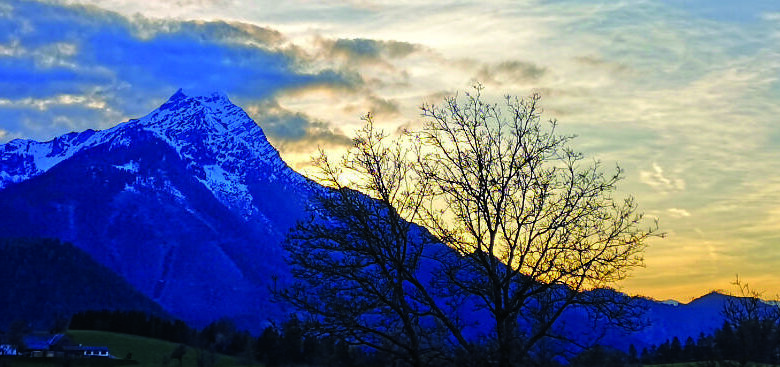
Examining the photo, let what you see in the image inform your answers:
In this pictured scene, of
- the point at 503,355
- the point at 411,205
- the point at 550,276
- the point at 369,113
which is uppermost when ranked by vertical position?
the point at 369,113

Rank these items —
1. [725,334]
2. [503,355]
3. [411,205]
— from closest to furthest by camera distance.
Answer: [503,355] < [411,205] < [725,334]

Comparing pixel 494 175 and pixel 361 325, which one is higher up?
pixel 494 175

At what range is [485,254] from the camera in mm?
26016

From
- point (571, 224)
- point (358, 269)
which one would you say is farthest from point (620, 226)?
point (358, 269)

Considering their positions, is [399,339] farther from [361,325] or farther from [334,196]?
[334,196]

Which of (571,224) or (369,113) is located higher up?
(369,113)

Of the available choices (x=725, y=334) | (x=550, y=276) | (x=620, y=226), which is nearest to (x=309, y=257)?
(x=550, y=276)

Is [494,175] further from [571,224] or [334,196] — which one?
[334,196]

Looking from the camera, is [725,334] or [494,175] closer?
[494,175]

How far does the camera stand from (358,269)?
1055 inches

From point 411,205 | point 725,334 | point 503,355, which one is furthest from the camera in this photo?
point 725,334

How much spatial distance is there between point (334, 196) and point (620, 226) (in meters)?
9.46

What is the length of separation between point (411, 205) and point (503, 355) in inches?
224

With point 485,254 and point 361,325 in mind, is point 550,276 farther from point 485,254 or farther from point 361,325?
point 361,325
